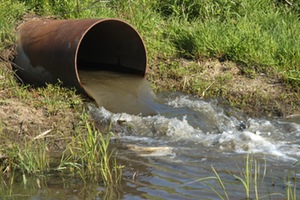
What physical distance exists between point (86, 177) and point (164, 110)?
2340 millimetres

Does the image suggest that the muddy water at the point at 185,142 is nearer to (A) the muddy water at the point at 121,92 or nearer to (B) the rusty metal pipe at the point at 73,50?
(A) the muddy water at the point at 121,92

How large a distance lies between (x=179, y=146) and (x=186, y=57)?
275cm

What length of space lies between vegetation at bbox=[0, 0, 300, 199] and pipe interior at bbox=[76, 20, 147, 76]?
1.10 feet

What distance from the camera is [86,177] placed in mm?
5129

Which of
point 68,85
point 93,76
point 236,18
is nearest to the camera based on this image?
point 68,85

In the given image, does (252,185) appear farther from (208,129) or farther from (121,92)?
(121,92)

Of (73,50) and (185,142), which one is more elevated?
(73,50)

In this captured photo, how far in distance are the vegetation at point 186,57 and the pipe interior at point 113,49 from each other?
1.10 feet

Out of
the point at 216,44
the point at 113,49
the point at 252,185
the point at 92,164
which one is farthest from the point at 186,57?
the point at 252,185

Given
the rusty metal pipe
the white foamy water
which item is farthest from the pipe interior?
the white foamy water

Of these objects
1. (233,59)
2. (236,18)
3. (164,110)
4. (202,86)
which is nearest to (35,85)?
(164,110)

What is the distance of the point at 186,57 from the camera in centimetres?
873

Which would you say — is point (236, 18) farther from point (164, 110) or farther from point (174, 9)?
point (164, 110)

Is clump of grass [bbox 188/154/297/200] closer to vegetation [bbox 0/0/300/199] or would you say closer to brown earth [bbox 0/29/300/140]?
vegetation [bbox 0/0/300/199]
